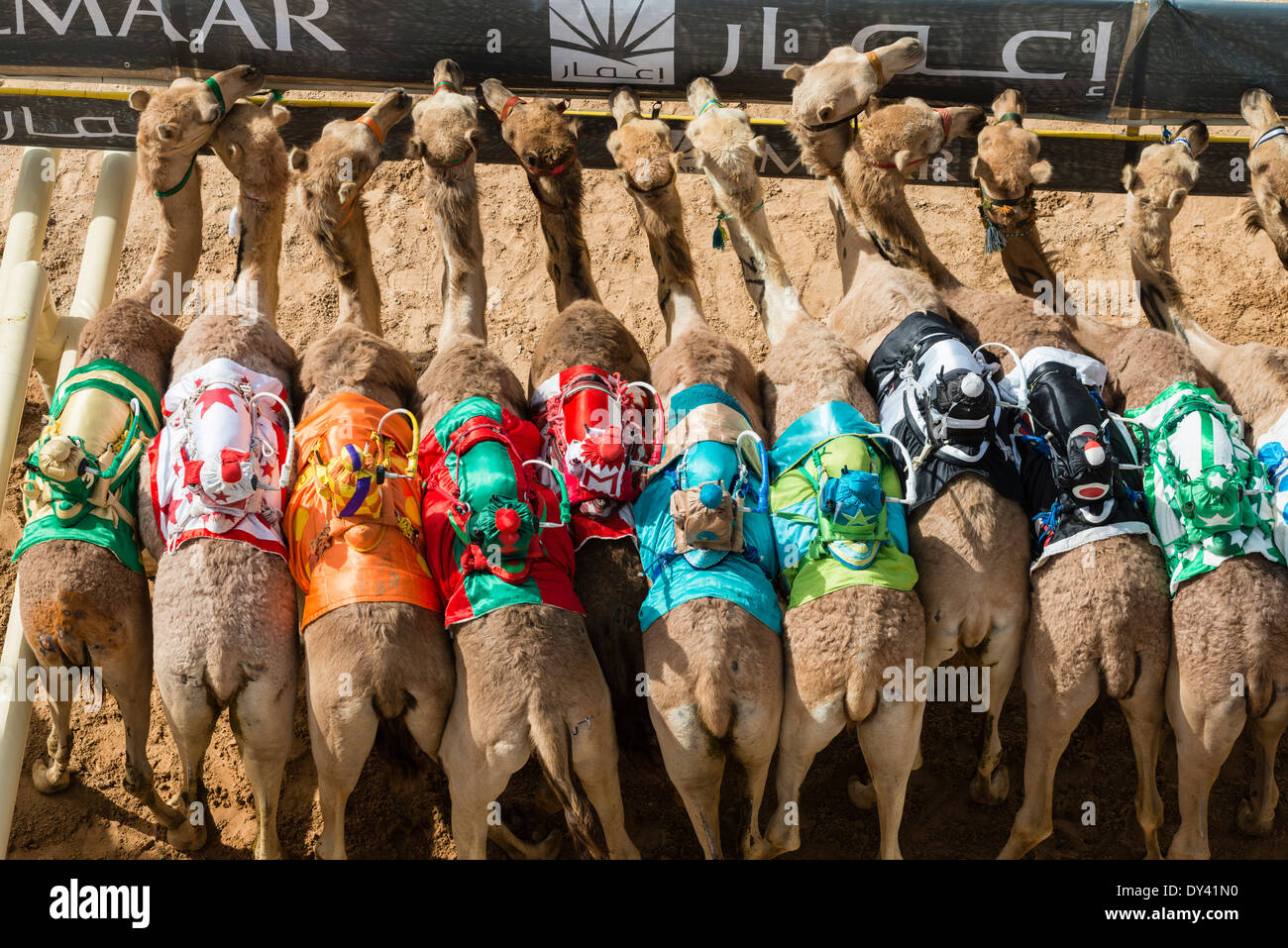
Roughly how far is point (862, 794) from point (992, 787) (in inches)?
26.1

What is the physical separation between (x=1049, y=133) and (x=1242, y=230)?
254cm

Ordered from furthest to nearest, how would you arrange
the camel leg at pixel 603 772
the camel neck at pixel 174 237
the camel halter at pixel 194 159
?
the camel neck at pixel 174 237
the camel halter at pixel 194 159
the camel leg at pixel 603 772

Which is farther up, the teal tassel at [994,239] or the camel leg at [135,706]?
the teal tassel at [994,239]

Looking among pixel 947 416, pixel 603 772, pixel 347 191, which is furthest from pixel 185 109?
pixel 947 416

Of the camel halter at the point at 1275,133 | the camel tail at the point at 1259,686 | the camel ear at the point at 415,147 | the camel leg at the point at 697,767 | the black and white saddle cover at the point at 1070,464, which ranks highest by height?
the camel ear at the point at 415,147

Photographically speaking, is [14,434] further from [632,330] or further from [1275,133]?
[1275,133]

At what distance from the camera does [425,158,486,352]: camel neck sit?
266 inches

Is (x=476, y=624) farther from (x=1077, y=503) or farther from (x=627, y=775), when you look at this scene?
(x=1077, y=503)

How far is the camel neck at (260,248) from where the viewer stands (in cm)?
677

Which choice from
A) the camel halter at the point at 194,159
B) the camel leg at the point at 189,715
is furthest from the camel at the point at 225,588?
the camel halter at the point at 194,159

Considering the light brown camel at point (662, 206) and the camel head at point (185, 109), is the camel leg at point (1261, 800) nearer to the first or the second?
the light brown camel at point (662, 206)

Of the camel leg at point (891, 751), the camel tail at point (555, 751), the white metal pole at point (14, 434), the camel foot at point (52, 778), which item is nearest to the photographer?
the camel tail at point (555, 751)

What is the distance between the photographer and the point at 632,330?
8469mm

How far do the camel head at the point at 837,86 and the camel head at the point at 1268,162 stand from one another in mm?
2041
